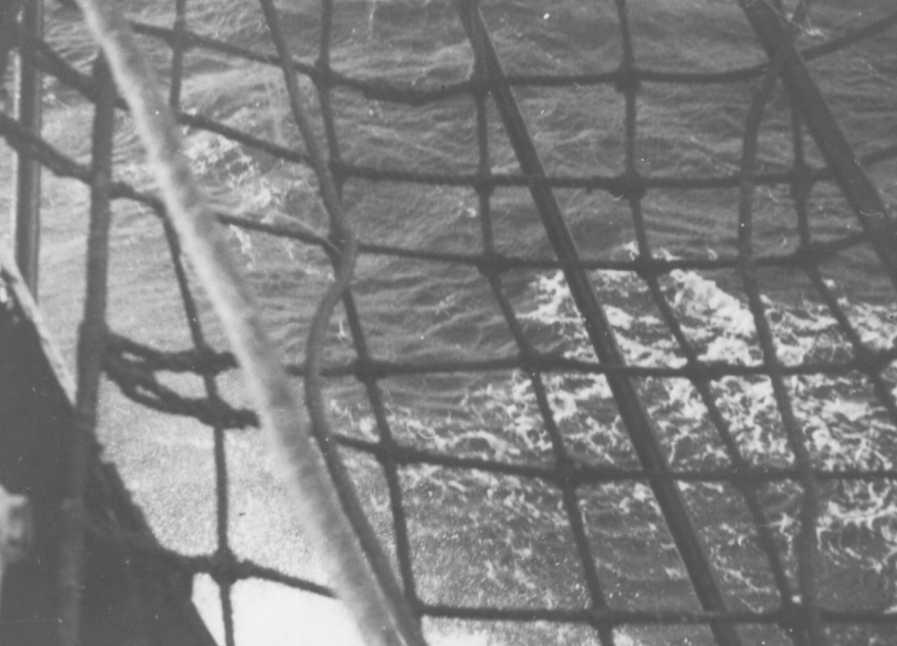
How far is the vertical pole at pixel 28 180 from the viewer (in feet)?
3.71

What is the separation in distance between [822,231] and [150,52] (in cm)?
251

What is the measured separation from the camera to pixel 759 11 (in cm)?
141

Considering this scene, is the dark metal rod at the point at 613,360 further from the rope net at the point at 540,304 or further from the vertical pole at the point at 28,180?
the vertical pole at the point at 28,180

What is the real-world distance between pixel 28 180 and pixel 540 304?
3096 mm

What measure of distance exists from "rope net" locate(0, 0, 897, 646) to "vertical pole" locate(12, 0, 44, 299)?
0.16 ft

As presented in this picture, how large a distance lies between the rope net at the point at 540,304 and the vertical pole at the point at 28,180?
49 millimetres

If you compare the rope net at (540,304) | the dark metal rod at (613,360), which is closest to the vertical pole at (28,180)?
the rope net at (540,304)

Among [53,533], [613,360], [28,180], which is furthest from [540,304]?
[53,533]

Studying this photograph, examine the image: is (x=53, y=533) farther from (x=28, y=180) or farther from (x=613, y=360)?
(x=613, y=360)

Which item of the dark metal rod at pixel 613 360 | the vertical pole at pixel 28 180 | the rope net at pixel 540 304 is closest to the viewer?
the vertical pole at pixel 28 180

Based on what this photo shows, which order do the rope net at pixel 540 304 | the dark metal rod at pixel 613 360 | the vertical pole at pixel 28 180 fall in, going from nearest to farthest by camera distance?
the vertical pole at pixel 28 180 < the rope net at pixel 540 304 < the dark metal rod at pixel 613 360

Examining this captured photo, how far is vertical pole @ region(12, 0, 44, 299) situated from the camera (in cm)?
113

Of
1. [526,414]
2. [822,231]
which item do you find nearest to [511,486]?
[526,414]

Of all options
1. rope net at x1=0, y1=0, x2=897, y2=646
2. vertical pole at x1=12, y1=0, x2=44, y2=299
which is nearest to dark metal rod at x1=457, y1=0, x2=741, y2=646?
rope net at x1=0, y1=0, x2=897, y2=646
